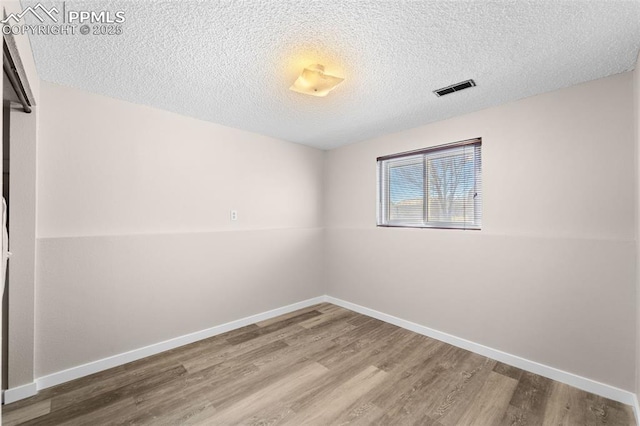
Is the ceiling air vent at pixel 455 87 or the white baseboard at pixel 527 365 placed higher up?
the ceiling air vent at pixel 455 87

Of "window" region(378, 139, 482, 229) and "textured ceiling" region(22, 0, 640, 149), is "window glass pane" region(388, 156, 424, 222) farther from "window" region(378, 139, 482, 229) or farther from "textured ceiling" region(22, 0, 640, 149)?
"textured ceiling" region(22, 0, 640, 149)

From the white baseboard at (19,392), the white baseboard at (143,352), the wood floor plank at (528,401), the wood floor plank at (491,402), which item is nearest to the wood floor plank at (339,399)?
the wood floor plank at (491,402)

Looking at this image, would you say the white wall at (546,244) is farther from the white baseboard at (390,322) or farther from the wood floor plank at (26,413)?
the wood floor plank at (26,413)

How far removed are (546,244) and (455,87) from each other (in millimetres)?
1513

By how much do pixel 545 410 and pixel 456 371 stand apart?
2.02ft

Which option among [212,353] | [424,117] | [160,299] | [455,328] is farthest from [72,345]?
[424,117]

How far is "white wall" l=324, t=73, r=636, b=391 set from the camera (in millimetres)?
2129

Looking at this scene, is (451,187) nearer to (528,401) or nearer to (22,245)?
(528,401)

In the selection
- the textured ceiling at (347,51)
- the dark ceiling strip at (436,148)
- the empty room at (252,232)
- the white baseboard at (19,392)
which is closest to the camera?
the textured ceiling at (347,51)

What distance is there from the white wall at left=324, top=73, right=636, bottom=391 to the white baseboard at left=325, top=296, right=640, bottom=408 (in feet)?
0.14

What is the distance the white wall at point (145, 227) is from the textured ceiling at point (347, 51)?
358mm

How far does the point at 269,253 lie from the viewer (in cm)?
372

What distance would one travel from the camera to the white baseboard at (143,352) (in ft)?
7.47

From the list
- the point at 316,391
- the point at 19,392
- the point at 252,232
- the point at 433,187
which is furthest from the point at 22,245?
the point at 433,187
